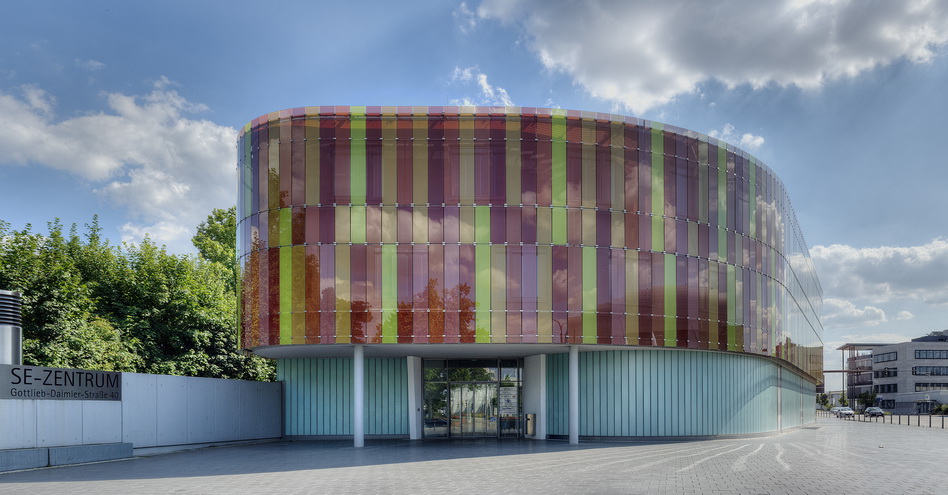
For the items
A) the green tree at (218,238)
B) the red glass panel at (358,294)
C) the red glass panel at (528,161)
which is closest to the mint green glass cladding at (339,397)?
the red glass panel at (358,294)

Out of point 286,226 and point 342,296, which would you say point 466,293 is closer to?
point 342,296

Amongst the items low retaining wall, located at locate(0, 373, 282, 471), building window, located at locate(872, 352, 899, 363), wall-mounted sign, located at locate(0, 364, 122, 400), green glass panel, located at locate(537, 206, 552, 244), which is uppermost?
green glass panel, located at locate(537, 206, 552, 244)

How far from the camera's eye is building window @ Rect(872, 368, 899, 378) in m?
146

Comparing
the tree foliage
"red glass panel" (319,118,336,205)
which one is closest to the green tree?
the tree foliage

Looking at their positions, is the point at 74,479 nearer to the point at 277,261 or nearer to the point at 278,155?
the point at 277,261

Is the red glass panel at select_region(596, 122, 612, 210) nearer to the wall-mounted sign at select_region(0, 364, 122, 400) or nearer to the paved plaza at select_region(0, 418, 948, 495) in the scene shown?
the paved plaza at select_region(0, 418, 948, 495)

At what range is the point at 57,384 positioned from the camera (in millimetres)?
21500

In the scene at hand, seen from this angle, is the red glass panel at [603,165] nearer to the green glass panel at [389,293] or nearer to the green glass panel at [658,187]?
the green glass panel at [658,187]

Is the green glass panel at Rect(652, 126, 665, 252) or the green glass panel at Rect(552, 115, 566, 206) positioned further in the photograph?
the green glass panel at Rect(652, 126, 665, 252)

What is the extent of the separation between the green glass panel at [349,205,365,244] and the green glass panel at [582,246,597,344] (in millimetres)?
8411

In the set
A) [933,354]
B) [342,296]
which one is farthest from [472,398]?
[933,354]

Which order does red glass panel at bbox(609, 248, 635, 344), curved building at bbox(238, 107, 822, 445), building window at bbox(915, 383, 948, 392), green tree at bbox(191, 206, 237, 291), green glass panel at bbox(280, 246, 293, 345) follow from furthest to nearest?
building window at bbox(915, 383, 948, 392) → green tree at bbox(191, 206, 237, 291) → red glass panel at bbox(609, 248, 635, 344) → green glass panel at bbox(280, 246, 293, 345) → curved building at bbox(238, 107, 822, 445)

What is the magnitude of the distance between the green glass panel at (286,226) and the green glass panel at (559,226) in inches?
391

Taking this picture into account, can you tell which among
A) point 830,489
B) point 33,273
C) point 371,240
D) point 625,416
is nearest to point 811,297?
point 625,416
